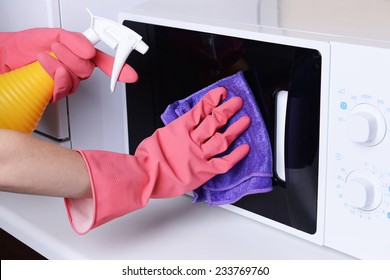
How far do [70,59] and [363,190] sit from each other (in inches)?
17.0

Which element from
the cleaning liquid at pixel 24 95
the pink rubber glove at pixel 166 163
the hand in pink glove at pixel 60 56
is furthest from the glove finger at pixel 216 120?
the cleaning liquid at pixel 24 95

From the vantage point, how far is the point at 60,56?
89 centimetres

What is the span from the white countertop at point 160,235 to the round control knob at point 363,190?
0.34 ft

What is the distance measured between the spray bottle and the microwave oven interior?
0.08 metres

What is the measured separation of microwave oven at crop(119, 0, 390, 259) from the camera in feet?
2.38

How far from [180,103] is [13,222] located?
29 centimetres

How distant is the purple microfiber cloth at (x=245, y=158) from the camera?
0.84m

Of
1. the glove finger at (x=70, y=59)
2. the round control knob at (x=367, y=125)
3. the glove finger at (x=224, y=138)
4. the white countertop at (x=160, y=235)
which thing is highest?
the glove finger at (x=70, y=59)

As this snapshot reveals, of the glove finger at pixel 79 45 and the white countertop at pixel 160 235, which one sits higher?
the glove finger at pixel 79 45

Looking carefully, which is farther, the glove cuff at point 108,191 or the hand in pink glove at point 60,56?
the hand in pink glove at point 60,56

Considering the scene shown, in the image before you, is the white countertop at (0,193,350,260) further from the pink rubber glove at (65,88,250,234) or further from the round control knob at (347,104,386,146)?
the round control knob at (347,104,386,146)

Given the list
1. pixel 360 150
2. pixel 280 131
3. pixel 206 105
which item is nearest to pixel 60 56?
pixel 206 105

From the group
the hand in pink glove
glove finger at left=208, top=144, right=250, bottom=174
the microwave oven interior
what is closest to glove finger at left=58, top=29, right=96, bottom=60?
the hand in pink glove

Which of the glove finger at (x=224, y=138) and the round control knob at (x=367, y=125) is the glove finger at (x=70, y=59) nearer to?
the glove finger at (x=224, y=138)
